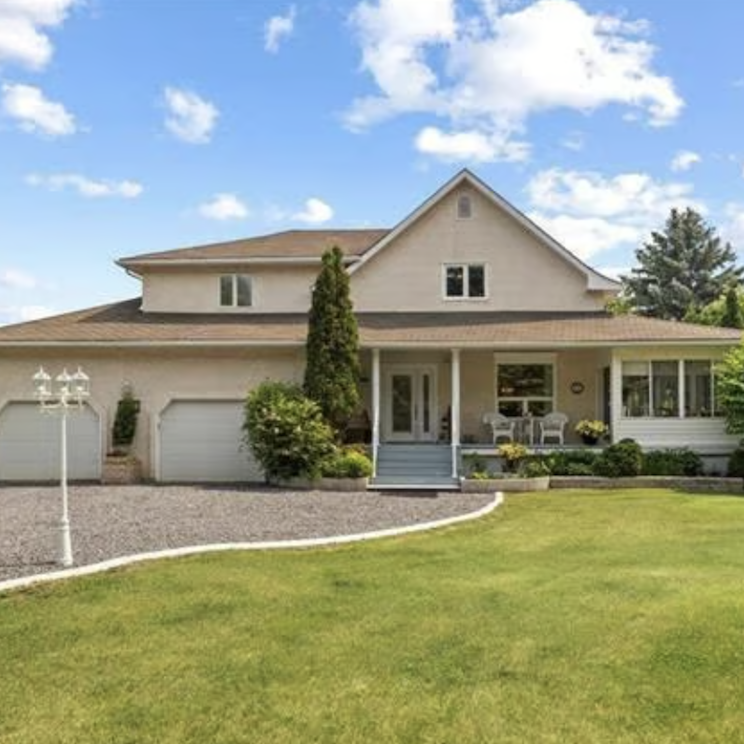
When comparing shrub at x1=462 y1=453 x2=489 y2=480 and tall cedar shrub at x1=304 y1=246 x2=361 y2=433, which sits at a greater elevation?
tall cedar shrub at x1=304 y1=246 x2=361 y2=433

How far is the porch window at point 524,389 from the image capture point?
23.4m

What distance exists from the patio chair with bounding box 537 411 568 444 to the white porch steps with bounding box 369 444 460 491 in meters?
2.51

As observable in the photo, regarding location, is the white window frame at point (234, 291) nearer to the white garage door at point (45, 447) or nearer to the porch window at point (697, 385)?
the white garage door at point (45, 447)

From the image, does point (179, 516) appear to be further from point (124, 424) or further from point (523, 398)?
point (523, 398)

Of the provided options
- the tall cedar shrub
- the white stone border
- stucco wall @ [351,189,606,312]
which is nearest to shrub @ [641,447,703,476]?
stucco wall @ [351,189,606,312]

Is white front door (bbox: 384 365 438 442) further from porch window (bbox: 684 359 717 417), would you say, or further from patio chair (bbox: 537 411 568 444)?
porch window (bbox: 684 359 717 417)

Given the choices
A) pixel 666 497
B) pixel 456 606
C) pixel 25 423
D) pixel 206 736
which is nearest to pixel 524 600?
pixel 456 606

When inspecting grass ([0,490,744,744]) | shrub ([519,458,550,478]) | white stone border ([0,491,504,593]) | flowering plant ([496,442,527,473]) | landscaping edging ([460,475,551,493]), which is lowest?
grass ([0,490,744,744])

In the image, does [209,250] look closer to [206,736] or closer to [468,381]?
[468,381]

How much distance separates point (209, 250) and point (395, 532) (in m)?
14.5

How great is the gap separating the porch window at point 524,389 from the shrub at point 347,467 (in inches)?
201

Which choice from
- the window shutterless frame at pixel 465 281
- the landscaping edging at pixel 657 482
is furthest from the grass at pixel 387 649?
the window shutterless frame at pixel 465 281

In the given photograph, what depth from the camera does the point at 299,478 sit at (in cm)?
2005

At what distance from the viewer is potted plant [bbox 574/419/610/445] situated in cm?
2188
